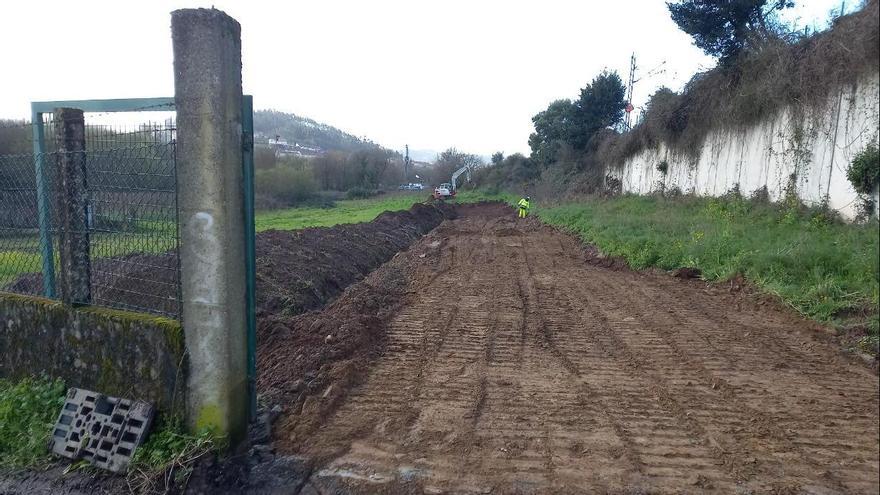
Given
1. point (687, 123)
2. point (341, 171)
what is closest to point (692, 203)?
point (687, 123)

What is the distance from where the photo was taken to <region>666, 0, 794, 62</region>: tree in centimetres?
1143

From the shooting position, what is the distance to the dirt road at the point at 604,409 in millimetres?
3355

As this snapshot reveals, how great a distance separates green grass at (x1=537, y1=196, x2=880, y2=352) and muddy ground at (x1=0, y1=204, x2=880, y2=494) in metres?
0.36

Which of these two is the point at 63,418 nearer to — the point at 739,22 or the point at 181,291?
the point at 181,291

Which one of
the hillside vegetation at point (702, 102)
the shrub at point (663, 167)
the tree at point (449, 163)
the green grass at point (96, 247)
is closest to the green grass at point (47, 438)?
the green grass at point (96, 247)

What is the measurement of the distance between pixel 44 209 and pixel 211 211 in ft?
7.46

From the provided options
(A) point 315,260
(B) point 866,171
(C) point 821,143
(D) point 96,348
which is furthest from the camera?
(A) point 315,260

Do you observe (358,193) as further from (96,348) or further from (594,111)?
(96,348)

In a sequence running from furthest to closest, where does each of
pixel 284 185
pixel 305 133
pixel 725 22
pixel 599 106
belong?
pixel 305 133, pixel 284 185, pixel 599 106, pixel 725 22

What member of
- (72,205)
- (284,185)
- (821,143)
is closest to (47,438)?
(72,205)

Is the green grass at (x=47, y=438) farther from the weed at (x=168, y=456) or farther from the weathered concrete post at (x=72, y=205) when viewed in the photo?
the weathered concrete post at (x=72, y=205)

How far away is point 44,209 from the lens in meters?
4.91

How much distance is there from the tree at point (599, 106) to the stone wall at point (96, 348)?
32.8 meters

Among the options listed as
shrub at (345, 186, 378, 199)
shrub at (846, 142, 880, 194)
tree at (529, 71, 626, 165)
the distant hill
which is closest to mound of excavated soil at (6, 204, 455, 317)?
shrub at (846, 142, 880, 194)
